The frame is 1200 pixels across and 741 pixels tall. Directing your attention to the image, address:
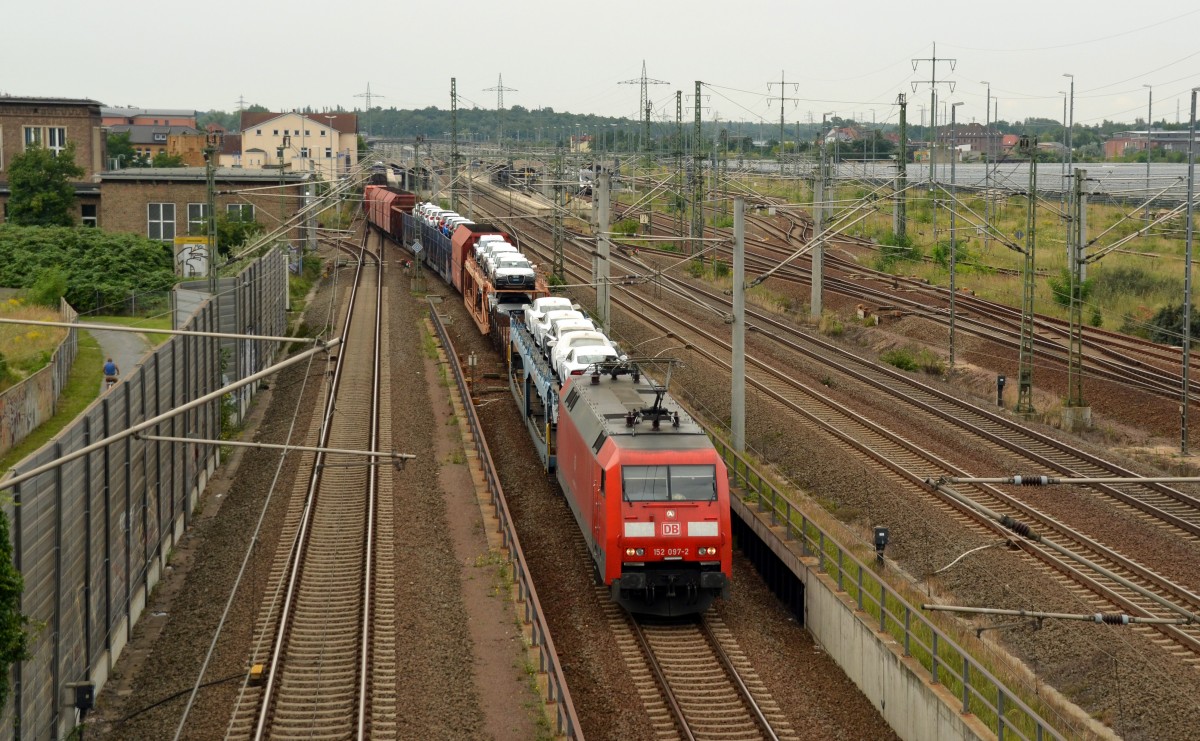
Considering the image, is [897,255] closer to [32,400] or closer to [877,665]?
[32,400]

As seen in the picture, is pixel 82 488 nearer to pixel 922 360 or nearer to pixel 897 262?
pixel 922 360

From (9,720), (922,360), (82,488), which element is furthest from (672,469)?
(922,360)

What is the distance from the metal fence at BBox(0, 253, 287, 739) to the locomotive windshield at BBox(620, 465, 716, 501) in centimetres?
790

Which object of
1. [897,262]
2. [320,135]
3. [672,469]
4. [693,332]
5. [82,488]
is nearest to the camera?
[82,488]

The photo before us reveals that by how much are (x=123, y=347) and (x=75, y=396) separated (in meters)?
8.03

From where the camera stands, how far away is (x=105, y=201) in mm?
65125

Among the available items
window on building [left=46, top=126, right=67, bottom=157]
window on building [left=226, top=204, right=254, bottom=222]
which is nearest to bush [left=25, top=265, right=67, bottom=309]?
window on building [left=226, top=204, right=254, bottom=222]

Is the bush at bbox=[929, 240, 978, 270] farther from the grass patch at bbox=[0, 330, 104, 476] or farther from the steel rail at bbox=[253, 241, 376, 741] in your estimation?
the grass patch at bbox=[0, 330, 104, 476]

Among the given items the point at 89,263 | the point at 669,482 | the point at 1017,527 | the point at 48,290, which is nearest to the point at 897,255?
the point at 89,263

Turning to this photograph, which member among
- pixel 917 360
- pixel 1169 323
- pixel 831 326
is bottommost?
pixel 917 360

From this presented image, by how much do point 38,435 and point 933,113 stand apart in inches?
1311

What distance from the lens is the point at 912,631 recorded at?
60.8 feet

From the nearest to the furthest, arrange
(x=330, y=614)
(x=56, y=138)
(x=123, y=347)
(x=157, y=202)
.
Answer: (x=330, y=614) → (x=123, y=347) → (x=157, y=202) → (x=56, y=138)

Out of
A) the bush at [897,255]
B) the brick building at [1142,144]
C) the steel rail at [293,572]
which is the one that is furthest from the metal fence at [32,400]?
the brick building at [1142,144]
